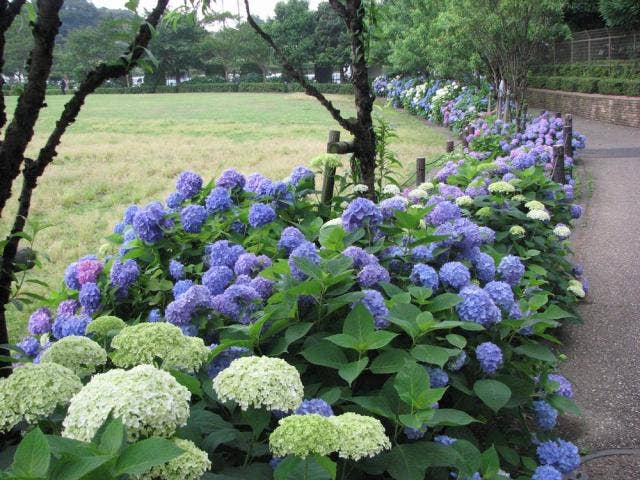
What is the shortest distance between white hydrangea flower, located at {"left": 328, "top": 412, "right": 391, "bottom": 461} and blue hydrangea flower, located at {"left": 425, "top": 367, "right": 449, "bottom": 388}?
68cm

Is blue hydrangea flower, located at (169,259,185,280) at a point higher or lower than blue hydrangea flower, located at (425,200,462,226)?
lower

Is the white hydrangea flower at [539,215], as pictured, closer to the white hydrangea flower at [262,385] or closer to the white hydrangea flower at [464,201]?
the white hydrangea flower at [464,201]

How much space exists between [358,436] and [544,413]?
1439 millimetres

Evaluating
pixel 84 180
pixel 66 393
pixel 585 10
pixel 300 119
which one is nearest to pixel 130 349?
pixel 66 393

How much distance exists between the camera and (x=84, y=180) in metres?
10.6

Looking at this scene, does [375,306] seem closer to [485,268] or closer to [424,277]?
[424,277]

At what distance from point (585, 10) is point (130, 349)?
2710cm

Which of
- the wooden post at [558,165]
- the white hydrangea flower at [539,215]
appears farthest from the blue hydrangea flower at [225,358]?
the wooden post at [558,165]

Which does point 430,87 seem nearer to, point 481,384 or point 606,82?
point 606,82

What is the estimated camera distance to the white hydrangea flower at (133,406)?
113 cm

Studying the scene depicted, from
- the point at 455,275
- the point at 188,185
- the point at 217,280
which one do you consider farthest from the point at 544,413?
the point at 188,185

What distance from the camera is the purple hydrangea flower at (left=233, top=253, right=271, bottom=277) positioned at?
258 cm

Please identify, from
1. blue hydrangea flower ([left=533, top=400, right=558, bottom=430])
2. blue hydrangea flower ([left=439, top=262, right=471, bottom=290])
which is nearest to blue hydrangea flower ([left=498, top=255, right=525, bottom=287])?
blue hydrangea flower ([left=439, top=262, right=471, bottom=290])

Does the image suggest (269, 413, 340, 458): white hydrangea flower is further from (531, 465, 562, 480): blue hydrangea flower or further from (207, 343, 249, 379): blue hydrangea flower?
(531, 465, 562, 480): blue hydrangea flower
